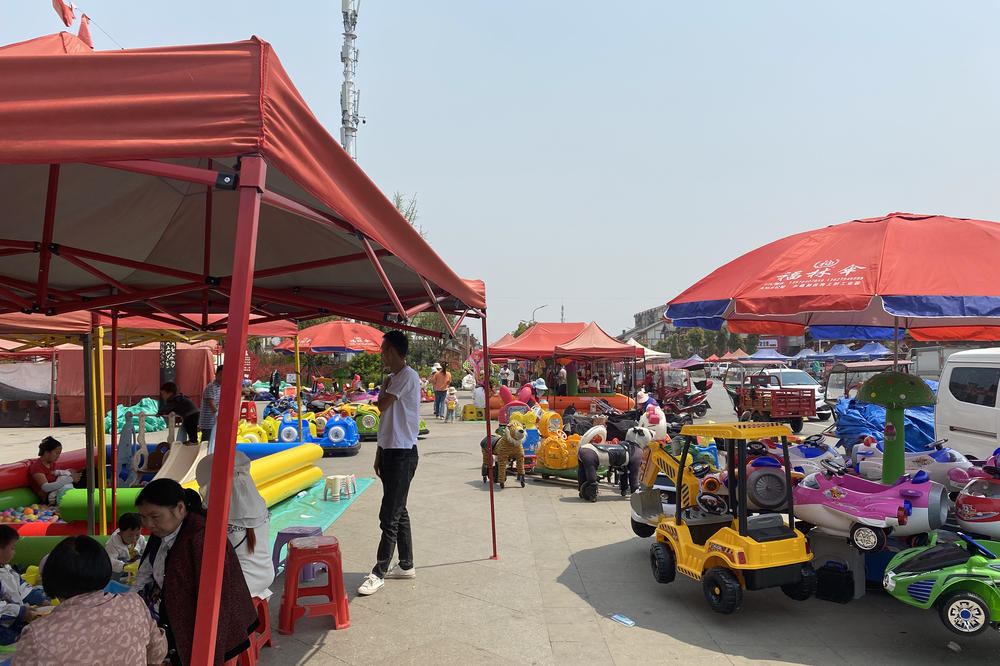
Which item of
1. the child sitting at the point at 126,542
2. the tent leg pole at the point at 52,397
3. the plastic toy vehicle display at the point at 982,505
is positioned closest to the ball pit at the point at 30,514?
the child sitting at the point at 126,542

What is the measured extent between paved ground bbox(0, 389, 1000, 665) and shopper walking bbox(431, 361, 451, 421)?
42.0 ft

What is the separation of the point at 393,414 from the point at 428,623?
64.5 inches

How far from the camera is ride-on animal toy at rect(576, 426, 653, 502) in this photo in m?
9.20

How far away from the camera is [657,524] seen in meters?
5.99

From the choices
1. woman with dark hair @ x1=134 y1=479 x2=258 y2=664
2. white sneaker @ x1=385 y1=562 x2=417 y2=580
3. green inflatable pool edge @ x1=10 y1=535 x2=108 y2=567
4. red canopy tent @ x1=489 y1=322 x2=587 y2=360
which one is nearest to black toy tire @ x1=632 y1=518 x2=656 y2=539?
white sneaker @ x1=385 y1=562 x2=417 y2=580

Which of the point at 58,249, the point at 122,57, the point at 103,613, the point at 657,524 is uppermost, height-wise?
the point at 122,57

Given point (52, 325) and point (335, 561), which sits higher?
point (52, 325)

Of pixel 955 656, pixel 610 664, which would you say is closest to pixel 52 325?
pixel 610 664

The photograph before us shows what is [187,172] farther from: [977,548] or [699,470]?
[699,470]

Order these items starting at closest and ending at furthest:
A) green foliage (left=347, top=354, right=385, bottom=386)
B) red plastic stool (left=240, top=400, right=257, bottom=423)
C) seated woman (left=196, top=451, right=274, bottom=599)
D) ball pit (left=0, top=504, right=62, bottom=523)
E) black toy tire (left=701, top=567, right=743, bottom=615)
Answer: seated woman (left=196, top=451, right=274, bottom=599) → black toy tire (left=701, top=567, right=743, bottom=615) → ball pit (left=0, top=504, right=62, bottom=523) → red plastic stool (left=240, top=400, right=257, bottom=423) → green foliage (left=347, top=354, right=385, bottom=386)

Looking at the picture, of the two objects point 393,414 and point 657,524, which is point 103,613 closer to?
point 393,414

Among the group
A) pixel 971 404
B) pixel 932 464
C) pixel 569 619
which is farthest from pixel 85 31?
pixel 971 404

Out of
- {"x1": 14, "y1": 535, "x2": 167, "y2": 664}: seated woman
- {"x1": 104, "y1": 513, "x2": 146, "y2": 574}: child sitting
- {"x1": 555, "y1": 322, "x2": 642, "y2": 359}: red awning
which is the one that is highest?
{"x1": 555, "y1": 322, "x2": 642, "y2": 359}: red awning

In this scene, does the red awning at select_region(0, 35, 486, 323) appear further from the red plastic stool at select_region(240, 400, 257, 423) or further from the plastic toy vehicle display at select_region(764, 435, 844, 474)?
the red plastic stool at select_region(240, 400, 257, 423)
